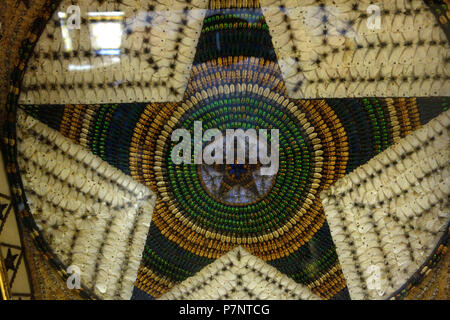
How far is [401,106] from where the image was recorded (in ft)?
6.43

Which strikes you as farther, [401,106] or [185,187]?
[185,187]

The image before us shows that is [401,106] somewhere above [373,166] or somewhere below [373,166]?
above

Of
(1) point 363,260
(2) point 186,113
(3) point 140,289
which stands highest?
(2) point 186,113

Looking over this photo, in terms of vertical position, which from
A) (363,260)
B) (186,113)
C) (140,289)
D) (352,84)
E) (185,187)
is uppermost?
(352,84)

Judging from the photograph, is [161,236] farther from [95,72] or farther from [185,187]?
[95,72]

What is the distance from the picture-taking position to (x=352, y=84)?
1953 millimetres

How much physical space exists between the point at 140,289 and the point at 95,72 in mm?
1070

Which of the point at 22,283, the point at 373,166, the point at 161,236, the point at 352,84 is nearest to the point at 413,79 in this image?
the point at 352,84

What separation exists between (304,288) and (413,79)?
1.10m

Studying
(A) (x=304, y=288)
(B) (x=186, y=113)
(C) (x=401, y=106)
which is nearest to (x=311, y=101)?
(C) (x=401, y=106)

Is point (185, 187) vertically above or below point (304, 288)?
above

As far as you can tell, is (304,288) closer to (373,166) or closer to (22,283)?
(373,166)

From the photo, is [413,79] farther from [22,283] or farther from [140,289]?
[22,283]

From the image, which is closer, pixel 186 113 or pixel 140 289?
pixel 186 113
